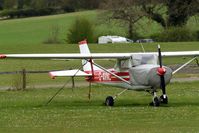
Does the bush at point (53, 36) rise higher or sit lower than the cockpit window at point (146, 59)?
higher

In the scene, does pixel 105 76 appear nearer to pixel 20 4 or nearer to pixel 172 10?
pixel 172 10

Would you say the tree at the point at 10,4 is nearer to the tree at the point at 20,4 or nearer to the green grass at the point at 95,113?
the tree at the point at 20,4

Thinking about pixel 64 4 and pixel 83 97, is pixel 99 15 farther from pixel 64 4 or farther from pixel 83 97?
pixel 83 97

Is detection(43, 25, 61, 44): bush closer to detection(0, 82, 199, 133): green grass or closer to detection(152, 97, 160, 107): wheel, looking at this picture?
detection(0, 82, 199, 133): green grass

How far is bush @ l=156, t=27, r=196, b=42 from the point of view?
244ft

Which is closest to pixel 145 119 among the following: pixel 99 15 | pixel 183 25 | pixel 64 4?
pixel 183 25

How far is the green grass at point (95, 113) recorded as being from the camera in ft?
61.2

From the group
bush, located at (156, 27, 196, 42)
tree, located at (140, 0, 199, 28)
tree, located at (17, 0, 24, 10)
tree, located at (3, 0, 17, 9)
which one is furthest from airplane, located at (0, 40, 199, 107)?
tree, located at (3, 0, 17, 9)

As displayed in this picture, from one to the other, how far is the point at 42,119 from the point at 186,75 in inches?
869

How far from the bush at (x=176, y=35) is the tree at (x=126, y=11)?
14.1 feet

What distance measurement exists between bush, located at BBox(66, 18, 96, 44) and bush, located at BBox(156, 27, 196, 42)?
24.3ft

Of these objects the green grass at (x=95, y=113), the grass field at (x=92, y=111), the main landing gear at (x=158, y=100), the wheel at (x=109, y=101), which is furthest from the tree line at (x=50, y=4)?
the main landing gear at (x=158, y=100)

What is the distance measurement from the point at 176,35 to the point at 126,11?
771 centimetres

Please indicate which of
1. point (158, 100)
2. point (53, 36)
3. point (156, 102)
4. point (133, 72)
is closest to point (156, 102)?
point (156, 102)
